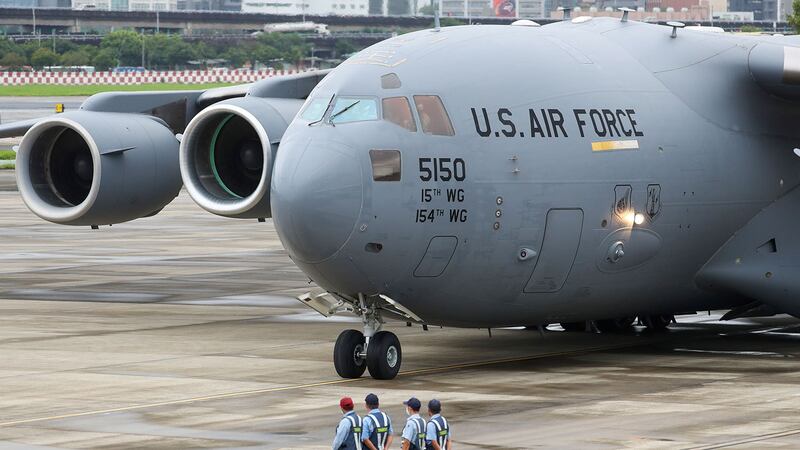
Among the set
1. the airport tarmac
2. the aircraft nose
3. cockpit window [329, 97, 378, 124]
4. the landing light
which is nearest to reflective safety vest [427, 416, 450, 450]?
the airport tarmac

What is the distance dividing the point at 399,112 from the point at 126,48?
120071mm

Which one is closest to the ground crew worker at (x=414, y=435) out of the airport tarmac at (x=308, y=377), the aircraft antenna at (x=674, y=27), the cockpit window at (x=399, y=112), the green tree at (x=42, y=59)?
the airport tarmac at (x=308, y=377)

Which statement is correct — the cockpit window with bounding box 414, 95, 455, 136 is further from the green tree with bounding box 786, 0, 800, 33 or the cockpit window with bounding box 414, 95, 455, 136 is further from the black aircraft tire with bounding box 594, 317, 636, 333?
the green tree with bounding box 786, 0, 800, 33

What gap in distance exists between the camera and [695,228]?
781 inches

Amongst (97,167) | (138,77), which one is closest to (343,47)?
(138,77)

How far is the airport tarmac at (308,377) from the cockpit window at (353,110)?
2.81 metres

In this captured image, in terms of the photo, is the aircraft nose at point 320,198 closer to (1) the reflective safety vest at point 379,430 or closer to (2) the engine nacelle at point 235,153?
(2) the engine nacelle at point 235,153

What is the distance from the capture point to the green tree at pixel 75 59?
129625mm

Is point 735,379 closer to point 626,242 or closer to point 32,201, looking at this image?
point 626,242

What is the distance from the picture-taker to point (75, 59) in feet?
427

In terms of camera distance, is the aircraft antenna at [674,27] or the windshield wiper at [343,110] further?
the aircraft antenna at [674,27]

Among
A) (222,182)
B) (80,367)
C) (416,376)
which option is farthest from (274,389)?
(222,182)

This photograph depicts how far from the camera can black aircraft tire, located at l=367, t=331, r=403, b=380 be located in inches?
697

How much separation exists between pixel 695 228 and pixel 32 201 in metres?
9.59
